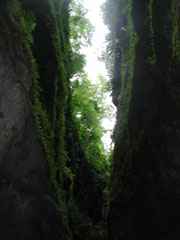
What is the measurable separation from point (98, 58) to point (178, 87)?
10131 mm

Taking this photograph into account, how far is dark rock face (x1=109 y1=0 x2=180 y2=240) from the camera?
335 inches

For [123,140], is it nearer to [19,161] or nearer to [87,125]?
[19,161]

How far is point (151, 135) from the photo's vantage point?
8.80 m

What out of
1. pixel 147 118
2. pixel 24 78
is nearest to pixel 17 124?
pixel 24 78

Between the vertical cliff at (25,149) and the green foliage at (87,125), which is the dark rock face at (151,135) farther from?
the green foliage at (87,125)

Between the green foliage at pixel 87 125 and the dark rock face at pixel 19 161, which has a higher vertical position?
the green foliage at pixel 87 125

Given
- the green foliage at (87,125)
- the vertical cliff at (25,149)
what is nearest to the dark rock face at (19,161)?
the vertical cliff at (25,149)

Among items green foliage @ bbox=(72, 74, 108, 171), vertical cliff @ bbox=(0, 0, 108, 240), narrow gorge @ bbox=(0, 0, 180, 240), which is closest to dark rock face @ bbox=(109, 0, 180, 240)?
narrow gorge @ bbox=(0, 0, 180, 240)

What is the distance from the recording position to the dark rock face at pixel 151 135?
8.50 meters

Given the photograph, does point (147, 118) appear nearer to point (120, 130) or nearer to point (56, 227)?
point (120, 130)

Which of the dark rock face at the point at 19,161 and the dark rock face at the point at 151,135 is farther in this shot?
the dark rock face at the point at 19,161

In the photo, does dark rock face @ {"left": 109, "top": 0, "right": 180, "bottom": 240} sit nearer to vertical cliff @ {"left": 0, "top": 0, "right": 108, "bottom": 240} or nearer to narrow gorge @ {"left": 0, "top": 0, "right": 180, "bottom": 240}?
narrow gorge @ {"left": 0, "top": 0, "right": 180, "bottom": 240}

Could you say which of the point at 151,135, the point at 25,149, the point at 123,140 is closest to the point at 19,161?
the point at 25,149

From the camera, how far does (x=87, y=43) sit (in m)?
17.0
